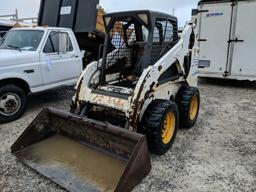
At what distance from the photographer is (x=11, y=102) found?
17.0 ft

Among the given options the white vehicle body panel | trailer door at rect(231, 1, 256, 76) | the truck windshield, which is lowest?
the white vehicle body panel

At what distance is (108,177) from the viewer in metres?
2.96

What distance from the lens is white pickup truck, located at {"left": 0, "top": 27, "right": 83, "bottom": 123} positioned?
5.11 meters

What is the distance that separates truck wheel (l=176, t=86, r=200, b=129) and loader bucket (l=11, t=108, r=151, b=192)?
1.83 m

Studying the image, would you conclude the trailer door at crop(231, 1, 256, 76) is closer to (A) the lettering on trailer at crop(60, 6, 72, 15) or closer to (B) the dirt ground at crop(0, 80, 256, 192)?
(B) the dirt ground at crop(0, 80, 256, 192)

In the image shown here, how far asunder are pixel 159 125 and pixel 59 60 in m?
3.46

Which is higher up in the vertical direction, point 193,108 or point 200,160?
point 193,108

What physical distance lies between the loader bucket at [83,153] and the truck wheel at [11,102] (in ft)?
5.51

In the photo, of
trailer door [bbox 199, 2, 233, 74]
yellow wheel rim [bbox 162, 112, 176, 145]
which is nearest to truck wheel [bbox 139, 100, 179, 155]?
yellow wheel rim [bbox 162, 112, 176, 145]

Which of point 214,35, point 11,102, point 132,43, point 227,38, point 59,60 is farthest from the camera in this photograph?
point 214,35

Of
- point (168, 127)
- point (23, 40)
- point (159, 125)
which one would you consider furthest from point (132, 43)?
Answer: point (23, 40)

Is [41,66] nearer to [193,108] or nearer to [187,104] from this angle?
[187,104]

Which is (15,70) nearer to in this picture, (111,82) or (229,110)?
(111,82)

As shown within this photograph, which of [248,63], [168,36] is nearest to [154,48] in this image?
[168,36]
